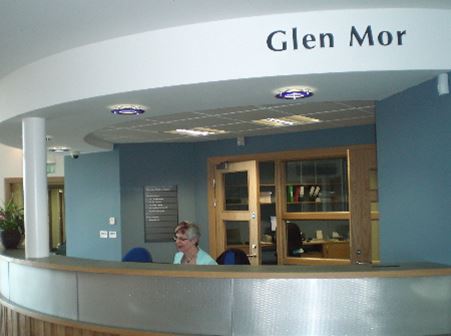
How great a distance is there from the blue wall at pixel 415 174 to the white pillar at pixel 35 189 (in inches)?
112

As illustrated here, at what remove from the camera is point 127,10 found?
10.6 ft

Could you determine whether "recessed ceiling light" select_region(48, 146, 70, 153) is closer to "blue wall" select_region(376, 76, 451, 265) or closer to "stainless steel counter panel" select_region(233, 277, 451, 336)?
"blue wall" select_region(376, 76, 451, 265)

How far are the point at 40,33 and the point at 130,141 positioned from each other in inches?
160

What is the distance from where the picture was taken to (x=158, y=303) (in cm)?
369

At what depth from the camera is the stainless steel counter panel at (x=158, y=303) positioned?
3545 mm

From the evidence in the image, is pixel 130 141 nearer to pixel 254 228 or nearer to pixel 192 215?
pixel 192 215

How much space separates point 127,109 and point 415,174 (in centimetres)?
229

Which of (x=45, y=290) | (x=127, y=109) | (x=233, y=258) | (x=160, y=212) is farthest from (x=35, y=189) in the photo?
(x=160, y=212)

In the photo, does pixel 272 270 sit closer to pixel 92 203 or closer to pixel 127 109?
pixel 127 109

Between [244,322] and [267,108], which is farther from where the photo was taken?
[267,108]

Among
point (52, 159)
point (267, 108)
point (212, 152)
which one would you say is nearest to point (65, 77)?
point (267, 108)

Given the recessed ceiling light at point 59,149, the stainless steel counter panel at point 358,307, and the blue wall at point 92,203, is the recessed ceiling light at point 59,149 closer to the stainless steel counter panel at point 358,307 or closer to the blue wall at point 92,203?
the blue wall at point 92,203

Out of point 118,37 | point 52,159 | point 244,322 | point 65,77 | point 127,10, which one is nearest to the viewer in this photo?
point 127,10

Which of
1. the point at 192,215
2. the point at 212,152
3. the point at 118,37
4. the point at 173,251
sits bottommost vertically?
the point at 173,251
